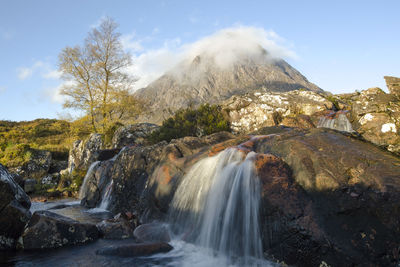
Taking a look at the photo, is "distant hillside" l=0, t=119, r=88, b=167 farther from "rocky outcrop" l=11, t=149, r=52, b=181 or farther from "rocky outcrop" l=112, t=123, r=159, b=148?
"rocky outcrop" l=112, t=123, r=159, b=148

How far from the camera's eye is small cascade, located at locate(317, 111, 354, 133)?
34.7ft

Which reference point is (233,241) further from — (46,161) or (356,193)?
(46,161)

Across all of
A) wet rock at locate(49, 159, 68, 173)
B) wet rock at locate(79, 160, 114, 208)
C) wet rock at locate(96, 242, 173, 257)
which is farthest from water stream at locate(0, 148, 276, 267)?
wet rock at locate(49, 159, 68, 173)

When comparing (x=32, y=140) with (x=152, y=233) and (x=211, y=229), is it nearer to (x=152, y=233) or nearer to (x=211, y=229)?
(x=152, y=233)

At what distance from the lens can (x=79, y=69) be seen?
74.2 feet

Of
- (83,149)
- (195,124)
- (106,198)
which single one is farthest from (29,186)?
(195,124)

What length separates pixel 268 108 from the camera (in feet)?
45.5

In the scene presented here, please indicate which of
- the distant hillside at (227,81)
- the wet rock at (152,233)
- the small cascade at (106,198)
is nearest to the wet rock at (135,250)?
the wet rock at (152,233)

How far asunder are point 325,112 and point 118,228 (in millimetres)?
10750

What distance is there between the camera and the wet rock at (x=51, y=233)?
564cm

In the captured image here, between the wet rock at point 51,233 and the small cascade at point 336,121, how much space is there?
33.3ft

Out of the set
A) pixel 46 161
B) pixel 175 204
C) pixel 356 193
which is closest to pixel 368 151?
pixel 356 193

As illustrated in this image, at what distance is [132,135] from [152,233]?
11783mm

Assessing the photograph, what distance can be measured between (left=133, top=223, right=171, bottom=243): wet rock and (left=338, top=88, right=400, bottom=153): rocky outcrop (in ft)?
24.0
